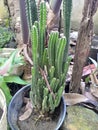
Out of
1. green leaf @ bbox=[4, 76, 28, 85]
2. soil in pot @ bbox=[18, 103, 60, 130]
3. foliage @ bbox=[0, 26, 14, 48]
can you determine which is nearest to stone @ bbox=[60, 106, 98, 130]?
soil in pot @ bbox=[18, 103, 60, 130]

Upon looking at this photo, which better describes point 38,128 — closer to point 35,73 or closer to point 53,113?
point 53,113

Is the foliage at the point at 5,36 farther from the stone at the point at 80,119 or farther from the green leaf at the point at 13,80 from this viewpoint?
the stone at the point at 80,119

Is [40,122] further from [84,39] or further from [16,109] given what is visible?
[84,39]

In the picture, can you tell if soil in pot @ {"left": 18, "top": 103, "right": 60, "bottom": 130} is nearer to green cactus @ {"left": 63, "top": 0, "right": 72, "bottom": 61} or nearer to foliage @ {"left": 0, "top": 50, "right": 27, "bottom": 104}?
foliage @ {"left": 0, "top": 50, "right": 27, "bottom": 104}

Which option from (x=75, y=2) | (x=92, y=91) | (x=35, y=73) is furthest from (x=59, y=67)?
(x=75, y=2)

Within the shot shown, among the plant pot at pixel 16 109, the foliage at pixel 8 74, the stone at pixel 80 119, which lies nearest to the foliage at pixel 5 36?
the foliage at pixel 8 74
